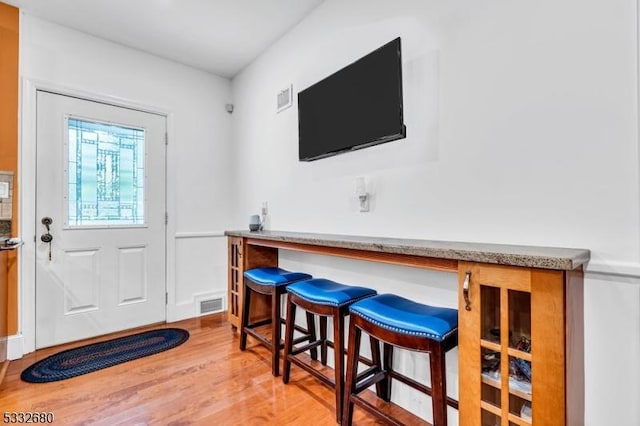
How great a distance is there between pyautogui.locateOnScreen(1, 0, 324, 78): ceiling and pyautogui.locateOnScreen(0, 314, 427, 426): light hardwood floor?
8.76ft

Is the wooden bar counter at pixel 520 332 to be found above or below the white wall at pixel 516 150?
below

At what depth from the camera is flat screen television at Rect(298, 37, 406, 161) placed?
1.78m

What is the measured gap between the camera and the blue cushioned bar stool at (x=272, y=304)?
2164 mm

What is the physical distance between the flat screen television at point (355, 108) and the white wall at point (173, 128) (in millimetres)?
1524

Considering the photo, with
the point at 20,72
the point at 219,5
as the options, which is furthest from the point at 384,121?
the point at 20,72

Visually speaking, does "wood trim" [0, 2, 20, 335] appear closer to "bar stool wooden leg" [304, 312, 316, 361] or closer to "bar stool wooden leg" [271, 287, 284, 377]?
"bar stool wooden leg" [271, 287, 284, 377]

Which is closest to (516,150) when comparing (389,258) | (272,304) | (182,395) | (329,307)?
(389,258)

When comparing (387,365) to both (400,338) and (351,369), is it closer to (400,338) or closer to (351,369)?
(351,369)

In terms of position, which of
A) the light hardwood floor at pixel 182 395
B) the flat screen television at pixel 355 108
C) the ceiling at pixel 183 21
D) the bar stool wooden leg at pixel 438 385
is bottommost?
the light hardwood floor at pixel 182 395

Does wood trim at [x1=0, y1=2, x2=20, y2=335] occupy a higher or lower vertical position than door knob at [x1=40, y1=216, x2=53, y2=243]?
higher

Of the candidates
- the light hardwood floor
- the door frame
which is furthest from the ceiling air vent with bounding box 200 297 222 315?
the door frame

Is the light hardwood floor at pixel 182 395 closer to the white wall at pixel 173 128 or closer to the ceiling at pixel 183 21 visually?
the white wall at pixel 173 128

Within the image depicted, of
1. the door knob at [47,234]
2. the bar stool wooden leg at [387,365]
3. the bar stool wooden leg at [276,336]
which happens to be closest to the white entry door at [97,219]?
the door knob at [47,234]

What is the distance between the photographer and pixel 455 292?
61.8 inches
